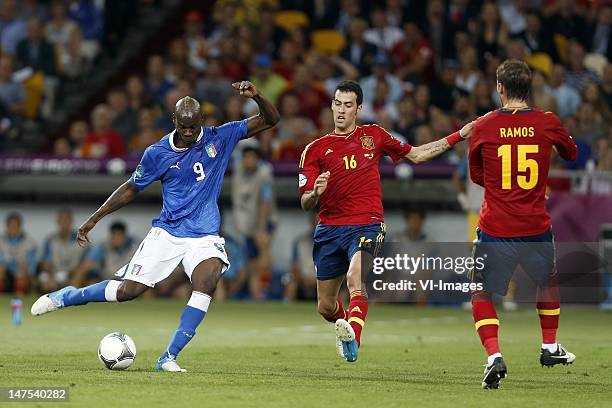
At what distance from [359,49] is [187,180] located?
12.1m

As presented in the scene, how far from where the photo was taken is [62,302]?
456 inches

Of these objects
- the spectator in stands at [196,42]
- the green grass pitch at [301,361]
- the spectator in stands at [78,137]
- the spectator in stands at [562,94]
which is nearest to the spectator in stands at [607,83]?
the spectator in stands at [562,94]

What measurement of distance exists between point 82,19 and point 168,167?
15.1m

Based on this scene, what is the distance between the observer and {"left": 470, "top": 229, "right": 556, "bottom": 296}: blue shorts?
10258 millimetres

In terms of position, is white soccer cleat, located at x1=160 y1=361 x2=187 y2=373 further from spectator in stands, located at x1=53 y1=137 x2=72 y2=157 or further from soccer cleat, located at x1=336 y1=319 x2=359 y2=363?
spectator in stands, located at x1=53 y1=137 x2=72 y2=157

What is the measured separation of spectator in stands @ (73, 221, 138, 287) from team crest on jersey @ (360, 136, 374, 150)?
9.85 m

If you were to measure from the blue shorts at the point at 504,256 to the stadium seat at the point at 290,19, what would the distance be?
14.4m

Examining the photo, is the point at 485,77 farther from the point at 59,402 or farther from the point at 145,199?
the point at 59,402

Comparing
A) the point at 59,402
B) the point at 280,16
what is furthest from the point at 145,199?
the point at 59,402

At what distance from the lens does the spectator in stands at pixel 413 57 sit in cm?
2244

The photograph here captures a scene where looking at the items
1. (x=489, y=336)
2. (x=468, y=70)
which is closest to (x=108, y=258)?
(x=468, y=70)

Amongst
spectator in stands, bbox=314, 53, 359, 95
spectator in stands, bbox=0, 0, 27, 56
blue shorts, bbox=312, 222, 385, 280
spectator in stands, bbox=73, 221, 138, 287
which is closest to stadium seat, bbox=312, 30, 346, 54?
spectator in stands, bbox=314, 53, 359, 95

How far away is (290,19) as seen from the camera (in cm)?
2456

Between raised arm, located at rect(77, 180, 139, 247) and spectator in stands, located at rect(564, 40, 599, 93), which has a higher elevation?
spectator in stands, located at rect(564, 40, 599, 93)
